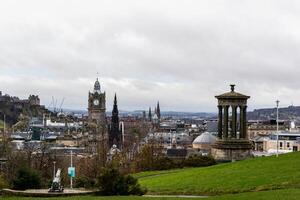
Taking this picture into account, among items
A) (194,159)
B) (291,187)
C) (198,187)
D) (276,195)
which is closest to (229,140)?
(194,159)

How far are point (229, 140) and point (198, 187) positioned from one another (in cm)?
2014

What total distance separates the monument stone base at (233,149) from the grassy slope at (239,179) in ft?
36.8

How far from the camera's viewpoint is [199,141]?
336 ft

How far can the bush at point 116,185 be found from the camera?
86.1 ft

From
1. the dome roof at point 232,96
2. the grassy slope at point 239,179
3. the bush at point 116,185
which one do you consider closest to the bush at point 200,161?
the dome roof at point 232,96

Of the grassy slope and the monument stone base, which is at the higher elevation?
the monument stone base

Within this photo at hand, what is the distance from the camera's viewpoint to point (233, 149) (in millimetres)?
50281

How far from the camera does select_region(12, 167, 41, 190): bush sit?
29.2 m

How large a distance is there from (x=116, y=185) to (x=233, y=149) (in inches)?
999

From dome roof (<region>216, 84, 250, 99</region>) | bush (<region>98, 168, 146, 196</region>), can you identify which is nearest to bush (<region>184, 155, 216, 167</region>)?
dome roof (<region>216, 84, 250, 99</region>)

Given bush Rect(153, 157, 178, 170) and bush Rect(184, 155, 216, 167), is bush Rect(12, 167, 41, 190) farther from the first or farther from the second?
bush Rect(153, 157, 178, 170)

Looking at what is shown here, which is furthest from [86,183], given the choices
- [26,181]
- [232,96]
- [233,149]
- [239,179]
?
[232,96]

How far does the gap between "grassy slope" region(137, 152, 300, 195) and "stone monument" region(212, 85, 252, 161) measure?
1144 centimetres

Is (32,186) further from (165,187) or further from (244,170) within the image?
(244,170)
